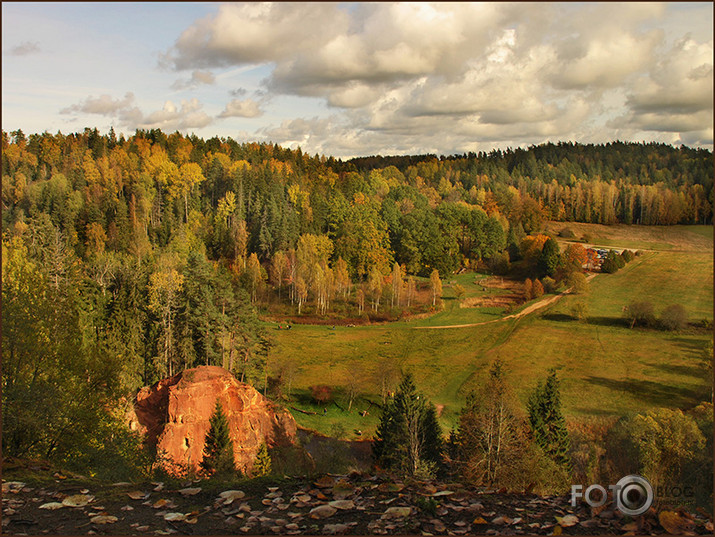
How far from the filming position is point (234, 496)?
669 cm

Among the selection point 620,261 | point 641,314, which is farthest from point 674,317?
point 620,261

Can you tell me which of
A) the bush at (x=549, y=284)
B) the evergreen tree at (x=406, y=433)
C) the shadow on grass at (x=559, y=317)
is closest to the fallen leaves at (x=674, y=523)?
the evergreen tree at (x=406, y=433)

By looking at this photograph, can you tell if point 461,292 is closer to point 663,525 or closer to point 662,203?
point 662,203

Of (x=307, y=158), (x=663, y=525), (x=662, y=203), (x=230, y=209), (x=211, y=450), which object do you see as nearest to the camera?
(x=663, y=525)

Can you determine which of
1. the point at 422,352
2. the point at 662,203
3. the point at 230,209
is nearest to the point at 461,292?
the point at 422,352

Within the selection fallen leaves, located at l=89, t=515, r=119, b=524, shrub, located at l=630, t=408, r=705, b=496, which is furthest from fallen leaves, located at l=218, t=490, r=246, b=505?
shrub, located at l=630, t=408, r=705, b=496

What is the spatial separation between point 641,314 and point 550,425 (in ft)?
57.4

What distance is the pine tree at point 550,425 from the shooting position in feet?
67.4

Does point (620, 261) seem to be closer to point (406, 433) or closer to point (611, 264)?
point (611, 264)

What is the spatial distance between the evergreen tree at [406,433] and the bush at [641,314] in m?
20.5

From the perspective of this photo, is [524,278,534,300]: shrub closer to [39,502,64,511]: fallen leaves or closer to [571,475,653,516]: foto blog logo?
[571,475,653,516]: foto blog logo

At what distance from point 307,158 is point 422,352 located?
7338 cm

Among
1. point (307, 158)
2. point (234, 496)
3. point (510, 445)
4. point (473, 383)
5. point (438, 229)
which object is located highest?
point (307, 158)

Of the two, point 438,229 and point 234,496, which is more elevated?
point 438,229
